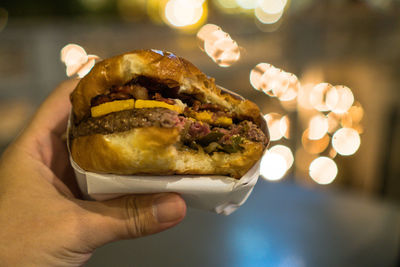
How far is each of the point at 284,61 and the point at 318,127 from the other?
1418 mm

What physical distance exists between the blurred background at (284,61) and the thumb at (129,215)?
6.17 ft

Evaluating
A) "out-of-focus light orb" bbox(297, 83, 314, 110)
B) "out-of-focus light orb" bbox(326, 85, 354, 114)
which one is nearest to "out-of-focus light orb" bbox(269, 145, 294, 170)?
"out-of-focus light orb" bbox(297, 83, 314, 110)

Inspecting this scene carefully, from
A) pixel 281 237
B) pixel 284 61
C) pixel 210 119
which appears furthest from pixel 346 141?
pixel 210 119

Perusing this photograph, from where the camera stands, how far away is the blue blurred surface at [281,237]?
2.03 m

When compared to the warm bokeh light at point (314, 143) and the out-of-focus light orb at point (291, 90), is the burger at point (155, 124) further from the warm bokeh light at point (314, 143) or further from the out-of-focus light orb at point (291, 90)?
the warm bokeh light at point (314, 143)

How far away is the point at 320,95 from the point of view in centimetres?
460

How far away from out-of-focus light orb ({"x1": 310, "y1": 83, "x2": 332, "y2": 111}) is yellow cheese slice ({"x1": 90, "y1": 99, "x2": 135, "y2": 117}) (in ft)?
12.2

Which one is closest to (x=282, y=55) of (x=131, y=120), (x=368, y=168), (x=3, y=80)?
(x=368, y=168)

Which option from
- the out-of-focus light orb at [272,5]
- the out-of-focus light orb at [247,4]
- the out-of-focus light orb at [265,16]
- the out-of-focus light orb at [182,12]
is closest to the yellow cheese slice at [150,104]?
the out-of-focus light orb at [182,12]

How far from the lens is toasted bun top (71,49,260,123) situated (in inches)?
53.0

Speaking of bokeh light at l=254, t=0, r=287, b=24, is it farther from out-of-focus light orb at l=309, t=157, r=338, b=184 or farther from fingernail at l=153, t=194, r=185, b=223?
fingernail at l=153, t=194, r=185, b=223

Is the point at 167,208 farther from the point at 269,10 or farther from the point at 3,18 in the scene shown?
the point at 269,10

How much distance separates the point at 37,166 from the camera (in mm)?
1615

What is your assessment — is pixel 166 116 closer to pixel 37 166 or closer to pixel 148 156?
pixel 148 156
